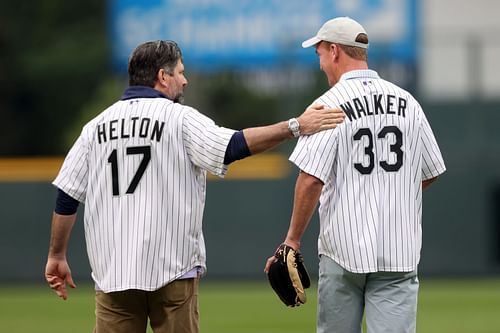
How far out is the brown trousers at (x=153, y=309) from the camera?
585 centimetres

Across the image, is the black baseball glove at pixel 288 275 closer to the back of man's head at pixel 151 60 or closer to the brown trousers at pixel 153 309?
the brown trousers at pixel 153 309

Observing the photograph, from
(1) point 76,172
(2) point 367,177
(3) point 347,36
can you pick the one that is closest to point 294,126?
(2) point 367,177

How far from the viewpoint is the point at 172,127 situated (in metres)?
5.84

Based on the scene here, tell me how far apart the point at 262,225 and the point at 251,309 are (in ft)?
11.1

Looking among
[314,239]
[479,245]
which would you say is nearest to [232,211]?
[314,239]

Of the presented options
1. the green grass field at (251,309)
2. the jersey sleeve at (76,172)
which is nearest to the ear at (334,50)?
the jersey sleeve at (76,172)

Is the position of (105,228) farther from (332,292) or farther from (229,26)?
(229,26)

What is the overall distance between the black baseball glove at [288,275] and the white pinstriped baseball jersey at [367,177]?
190mm

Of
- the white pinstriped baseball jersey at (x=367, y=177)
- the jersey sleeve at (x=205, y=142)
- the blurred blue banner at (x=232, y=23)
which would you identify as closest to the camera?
the jersey sleeve at (x=205, y=142)

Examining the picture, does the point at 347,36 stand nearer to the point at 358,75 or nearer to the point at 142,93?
the point at 358,75

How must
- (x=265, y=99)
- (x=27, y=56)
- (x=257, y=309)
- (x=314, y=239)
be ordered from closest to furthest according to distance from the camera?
(x=257, y=309) → (x=314, y=239) → (x=265, y=99) → (x=27, y=56)

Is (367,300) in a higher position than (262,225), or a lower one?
lower

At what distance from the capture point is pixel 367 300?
6043 mm

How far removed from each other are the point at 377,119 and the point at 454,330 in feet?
18.0
